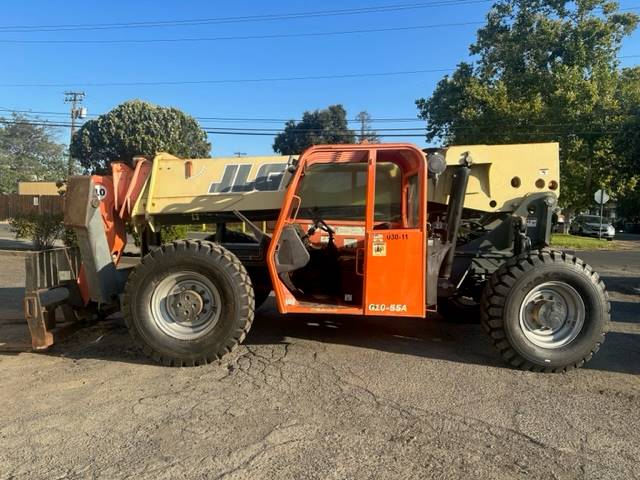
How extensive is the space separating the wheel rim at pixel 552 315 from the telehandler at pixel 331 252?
0.04 feet

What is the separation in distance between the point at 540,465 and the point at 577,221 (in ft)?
151

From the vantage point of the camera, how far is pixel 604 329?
16.7 feet

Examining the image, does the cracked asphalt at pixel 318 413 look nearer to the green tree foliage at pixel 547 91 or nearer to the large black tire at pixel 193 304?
the large black tire at pixel 193 304

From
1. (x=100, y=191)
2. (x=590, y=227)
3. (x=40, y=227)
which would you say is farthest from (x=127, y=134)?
(x=100, y=191)

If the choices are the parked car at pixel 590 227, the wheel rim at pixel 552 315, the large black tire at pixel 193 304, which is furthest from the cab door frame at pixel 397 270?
the parked car at pixel 590 227

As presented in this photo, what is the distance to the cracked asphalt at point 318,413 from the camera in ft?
10.8

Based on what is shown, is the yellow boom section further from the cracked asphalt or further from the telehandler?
the cracked asphalt

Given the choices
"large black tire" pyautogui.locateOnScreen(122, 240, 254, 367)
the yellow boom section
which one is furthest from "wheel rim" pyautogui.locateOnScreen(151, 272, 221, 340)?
the yellow boom section

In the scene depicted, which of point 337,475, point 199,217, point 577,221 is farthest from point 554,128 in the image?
point 337,475

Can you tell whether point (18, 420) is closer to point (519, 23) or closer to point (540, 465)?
point (540, 465)

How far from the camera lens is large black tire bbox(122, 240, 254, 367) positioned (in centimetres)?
514

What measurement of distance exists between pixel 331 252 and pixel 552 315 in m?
2.41

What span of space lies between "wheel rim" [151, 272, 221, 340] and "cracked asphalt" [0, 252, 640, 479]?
0.42 metres

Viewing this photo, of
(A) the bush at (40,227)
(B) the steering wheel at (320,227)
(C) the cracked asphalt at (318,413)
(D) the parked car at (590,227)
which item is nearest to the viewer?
(C) the cracked asphalt at (318,413)
